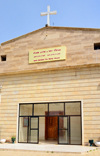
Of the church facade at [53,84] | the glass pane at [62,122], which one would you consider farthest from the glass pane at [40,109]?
the glass pane at [62,122]

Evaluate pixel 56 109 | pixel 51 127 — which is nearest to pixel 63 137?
pixel 56 109

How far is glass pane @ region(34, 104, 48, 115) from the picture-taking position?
15.6 meters

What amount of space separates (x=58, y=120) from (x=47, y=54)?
4.97m

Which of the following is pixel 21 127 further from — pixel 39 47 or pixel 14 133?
pixel 39 47

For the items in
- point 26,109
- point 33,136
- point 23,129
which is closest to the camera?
point 33,136

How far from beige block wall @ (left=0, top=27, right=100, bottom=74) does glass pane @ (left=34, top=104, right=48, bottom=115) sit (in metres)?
2.79

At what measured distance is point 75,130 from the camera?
1466cm

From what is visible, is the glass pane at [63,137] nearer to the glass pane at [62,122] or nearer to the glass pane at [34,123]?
the glass pane at [62,122]

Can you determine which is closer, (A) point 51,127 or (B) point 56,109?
(B) point 56,109

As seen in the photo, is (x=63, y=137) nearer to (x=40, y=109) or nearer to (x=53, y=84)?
(x=40, y=109)

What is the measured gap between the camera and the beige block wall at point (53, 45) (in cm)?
1502

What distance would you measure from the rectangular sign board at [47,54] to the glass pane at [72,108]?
339 centimetres

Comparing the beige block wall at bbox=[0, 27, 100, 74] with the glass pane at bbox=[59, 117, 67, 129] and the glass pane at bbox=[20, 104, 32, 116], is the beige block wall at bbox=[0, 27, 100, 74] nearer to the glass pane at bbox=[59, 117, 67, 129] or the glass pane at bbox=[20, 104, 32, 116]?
the glass pane at bbox=[20, 104, 32, 116]

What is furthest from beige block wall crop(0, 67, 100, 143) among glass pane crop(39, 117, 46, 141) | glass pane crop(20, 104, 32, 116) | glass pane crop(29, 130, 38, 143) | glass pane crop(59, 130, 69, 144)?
glass pane crop(39, 117, 46, 141)
